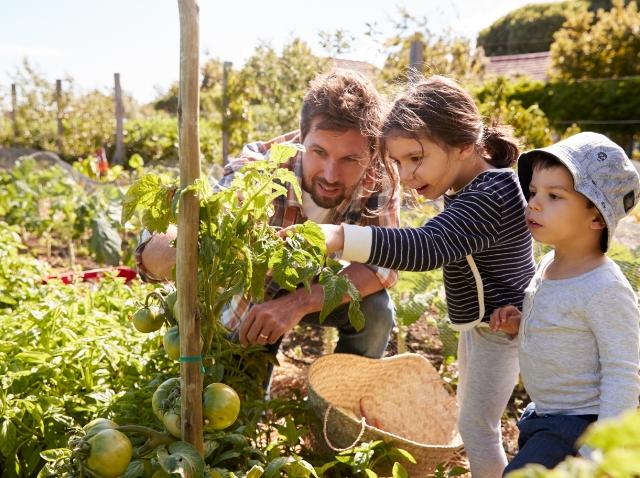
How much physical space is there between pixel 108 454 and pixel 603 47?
14039 mm

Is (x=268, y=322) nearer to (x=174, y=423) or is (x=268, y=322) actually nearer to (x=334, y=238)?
(x=334, y=238)

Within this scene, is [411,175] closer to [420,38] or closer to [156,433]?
[156,433]

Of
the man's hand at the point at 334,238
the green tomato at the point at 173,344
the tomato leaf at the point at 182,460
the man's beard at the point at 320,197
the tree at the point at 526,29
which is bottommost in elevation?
the tomato leaf at the point at 182,460

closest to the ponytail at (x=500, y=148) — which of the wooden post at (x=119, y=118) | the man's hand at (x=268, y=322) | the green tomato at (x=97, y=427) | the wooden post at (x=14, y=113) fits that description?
the man's hand at (x=268, y=322)

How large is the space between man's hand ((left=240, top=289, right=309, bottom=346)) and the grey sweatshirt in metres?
0.68

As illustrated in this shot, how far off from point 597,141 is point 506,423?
1.40 meters

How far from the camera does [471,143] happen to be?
167 cm

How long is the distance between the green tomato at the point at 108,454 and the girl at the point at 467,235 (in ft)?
1.87

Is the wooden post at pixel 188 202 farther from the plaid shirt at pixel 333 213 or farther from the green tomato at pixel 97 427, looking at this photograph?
the plaid shirt at pixel 333 213

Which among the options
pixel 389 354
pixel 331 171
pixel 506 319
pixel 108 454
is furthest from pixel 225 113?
pixel 108 454

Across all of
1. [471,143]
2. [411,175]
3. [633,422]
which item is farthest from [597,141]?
[633,422]

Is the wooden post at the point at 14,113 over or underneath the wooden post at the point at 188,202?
underneath

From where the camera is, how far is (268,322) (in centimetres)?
187

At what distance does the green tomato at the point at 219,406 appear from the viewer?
47.4 inches
